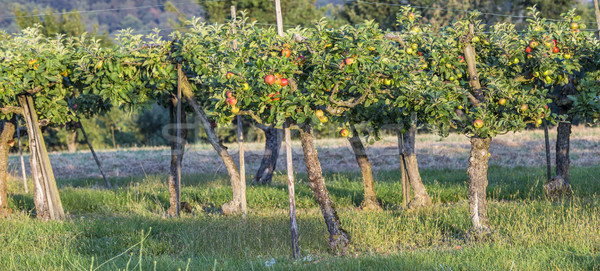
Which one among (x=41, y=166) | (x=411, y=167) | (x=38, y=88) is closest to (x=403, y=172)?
(x=411, y=167)

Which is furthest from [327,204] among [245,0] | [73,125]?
[245,0]

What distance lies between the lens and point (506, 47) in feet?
25.4

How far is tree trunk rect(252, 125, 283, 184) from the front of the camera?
536 inches

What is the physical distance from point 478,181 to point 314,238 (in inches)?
98.1

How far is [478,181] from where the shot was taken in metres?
7.46

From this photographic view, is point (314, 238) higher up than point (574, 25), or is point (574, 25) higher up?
point (574, 25)

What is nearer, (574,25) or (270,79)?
(270,79)

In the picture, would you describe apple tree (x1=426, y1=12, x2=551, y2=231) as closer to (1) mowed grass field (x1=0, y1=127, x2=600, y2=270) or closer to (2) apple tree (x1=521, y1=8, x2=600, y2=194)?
(2) apple tree (x1=521, y1=8, x2=600, y2=194)

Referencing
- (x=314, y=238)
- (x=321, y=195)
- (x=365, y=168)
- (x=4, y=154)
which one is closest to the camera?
(x=321, y=195)

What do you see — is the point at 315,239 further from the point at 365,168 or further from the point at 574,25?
the point at 574,25

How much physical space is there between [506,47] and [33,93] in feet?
27.3

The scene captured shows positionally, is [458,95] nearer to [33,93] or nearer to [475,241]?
[475,241]

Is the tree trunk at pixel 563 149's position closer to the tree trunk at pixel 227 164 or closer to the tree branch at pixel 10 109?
the tree trunk at pixel 227 164

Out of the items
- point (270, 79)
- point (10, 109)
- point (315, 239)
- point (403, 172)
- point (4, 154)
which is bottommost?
point (315, 239)
